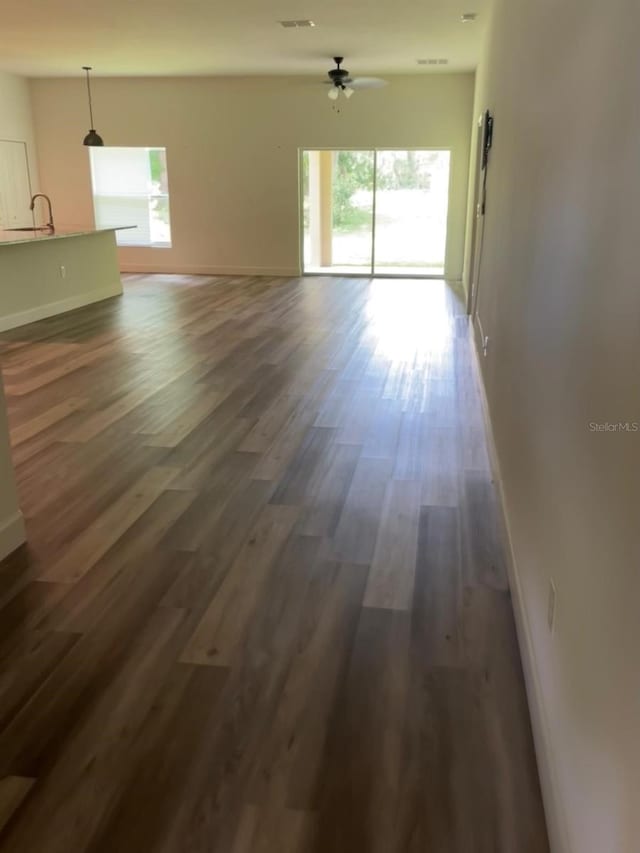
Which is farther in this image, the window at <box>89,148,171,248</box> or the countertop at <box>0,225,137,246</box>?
the window at <box>89,148,171,248</box>

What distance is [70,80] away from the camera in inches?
439

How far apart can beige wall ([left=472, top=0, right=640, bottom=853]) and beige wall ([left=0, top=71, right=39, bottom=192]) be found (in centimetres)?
1018

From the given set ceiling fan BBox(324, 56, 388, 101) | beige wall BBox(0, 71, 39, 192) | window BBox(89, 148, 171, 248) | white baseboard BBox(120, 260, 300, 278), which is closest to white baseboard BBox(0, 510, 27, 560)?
ceiling fan BBox(324, 56, 388, 101)

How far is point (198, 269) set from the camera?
1177 centimetres

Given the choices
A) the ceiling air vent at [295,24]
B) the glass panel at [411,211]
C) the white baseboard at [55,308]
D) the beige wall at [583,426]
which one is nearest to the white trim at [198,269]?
the glass panel at [411,211]

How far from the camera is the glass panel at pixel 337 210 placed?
1122cm

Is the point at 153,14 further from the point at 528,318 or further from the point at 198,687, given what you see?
the point at 198,687

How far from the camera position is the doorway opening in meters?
11.0

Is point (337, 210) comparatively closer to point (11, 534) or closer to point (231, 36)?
point (231, 36)

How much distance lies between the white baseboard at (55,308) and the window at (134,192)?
9.00 feet

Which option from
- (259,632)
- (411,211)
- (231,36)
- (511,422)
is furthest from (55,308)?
(259,632)

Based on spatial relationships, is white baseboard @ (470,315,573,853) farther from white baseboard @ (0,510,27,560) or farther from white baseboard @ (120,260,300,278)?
white baseboard @ (120,260,300,278)

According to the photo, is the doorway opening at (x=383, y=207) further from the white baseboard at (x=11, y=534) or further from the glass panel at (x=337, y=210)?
the white baseboard at (x=11, y=534)

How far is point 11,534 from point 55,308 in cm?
563
